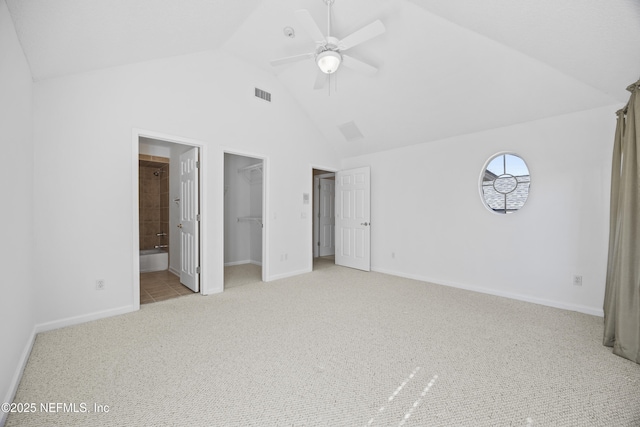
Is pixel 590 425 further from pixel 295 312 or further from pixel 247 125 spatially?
pixel 247 125

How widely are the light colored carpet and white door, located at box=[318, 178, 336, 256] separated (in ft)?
12.8

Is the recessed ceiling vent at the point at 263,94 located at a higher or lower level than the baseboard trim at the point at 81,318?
higher

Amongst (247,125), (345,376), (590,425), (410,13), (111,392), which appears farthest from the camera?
(247,125)

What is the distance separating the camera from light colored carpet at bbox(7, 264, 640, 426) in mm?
1539

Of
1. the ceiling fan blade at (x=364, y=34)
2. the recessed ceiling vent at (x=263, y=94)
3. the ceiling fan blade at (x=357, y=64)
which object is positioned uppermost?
the recessed ceiling vent at (x=263, y=94)

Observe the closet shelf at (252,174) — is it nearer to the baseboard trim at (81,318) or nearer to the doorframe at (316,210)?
the doorframe at (316,210)

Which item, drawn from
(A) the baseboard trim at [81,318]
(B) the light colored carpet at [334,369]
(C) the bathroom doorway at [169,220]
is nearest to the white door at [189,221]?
(C) the bathroom doorway at [169,220]

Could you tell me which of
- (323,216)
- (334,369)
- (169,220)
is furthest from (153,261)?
(334,369)

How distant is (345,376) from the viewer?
190cm

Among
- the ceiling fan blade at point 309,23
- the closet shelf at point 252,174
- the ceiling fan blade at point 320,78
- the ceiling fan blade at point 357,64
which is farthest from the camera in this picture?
the closet shelf at point 252,174

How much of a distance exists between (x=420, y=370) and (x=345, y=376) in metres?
0.57

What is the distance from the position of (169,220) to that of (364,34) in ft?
15.3

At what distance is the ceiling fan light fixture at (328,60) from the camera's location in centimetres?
258

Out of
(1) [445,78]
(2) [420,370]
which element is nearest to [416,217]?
(1) [445,78]
